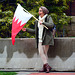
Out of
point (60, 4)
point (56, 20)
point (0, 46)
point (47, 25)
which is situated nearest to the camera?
point (47, 25)

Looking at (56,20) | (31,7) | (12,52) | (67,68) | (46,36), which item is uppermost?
(31,7)

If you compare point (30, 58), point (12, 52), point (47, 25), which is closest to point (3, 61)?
point (12, 52)

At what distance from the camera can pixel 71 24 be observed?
13117 mm

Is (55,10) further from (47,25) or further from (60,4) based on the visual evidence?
(47,25)

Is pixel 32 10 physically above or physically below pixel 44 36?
above

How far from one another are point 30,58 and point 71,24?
7025 mm

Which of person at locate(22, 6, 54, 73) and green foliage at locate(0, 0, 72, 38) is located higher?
green foliage at locate(0, 0, 72, 38)

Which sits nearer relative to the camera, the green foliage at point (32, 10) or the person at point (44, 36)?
the person at point (44, 36)

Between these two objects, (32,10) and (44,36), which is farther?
(32,10)

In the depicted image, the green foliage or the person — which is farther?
the green foliage

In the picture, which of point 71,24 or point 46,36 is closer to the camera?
point 46,36

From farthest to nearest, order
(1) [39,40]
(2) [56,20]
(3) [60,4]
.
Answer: (3) [60,4], (2) [56,20], (1) [39,40]

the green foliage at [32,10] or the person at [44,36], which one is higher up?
the green foliage at [32,10]

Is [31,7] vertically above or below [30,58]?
above
